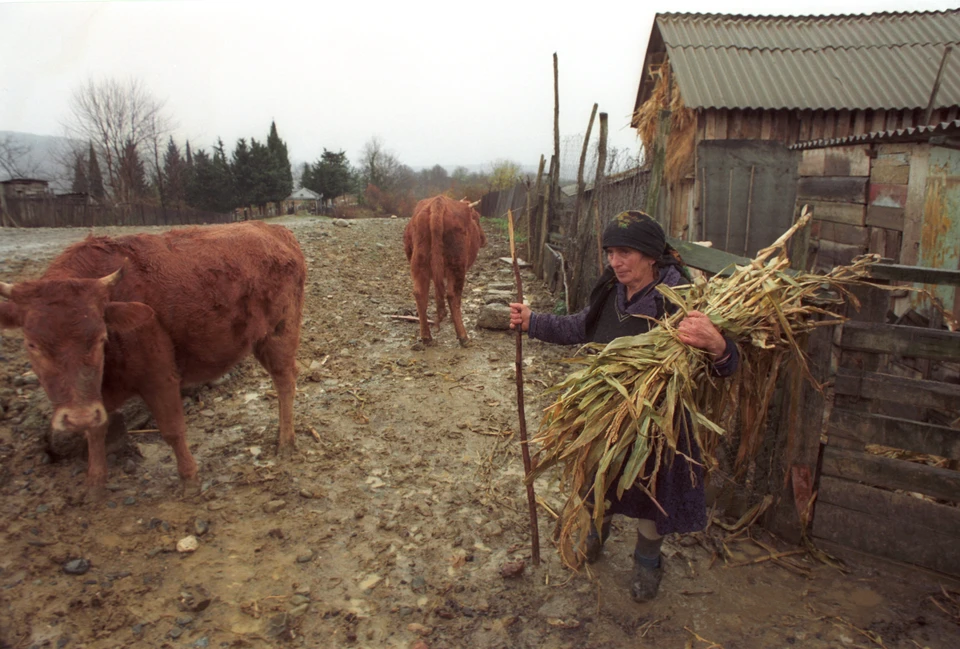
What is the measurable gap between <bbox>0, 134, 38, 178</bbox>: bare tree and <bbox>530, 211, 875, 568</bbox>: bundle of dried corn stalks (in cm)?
5075

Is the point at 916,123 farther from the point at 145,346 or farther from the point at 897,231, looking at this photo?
the point at 145,346

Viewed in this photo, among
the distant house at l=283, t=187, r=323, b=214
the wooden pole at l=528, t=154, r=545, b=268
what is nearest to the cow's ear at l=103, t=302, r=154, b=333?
the wooden pole at l=528, t=154, r=545, b=268

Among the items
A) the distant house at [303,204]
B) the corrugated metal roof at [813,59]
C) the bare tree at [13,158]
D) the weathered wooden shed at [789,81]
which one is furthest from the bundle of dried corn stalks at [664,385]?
the bare tree at [13,158]

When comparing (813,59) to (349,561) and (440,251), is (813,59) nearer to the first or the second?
(440,251)

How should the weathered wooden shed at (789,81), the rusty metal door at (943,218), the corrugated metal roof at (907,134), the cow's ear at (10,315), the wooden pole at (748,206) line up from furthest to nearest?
1. the weathered wooden shed at (789,81)
2. the wooden pole at (748,206)
3. the rusty metal door at (943,218)
4. the corrugated metal roof at (907,134)
5. the cow's ear at (10,315)

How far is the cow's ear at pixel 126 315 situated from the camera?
303 cm

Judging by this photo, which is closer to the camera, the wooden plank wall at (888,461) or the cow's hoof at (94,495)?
the wooden plank wall at (888,461)

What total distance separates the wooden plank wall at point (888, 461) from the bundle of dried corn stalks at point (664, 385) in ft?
1.26

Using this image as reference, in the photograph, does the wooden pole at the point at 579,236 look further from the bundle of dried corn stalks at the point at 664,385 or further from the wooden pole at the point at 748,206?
the bundle of dried corn stalks at the point at 664,385

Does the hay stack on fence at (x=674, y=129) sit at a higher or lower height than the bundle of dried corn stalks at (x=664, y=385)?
higher

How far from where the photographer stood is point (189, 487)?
3.73 metres

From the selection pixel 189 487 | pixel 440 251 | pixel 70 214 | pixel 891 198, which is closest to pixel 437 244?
pixel 440 251

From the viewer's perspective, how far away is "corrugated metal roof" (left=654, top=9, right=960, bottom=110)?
9836 mm

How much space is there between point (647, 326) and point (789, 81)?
10247 millimetres
